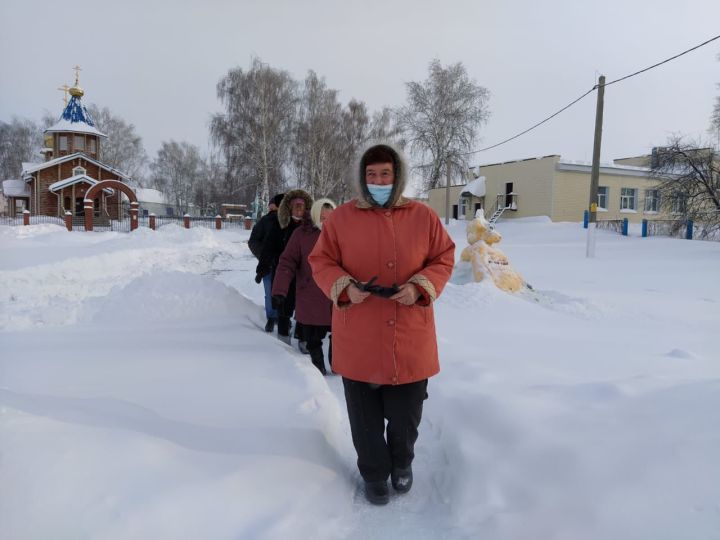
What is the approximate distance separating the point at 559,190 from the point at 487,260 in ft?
75.7

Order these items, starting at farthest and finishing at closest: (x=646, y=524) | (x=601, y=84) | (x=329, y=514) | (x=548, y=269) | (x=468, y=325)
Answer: (x=601, y=84), (x=548, y=269), (x=468, y=325), (x=329, y=514), (x=646, y=524)

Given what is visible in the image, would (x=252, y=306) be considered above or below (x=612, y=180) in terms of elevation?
below

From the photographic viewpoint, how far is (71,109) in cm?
3378

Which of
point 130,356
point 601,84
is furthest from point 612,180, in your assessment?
point 130,356

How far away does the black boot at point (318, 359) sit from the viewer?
4422 millimetres

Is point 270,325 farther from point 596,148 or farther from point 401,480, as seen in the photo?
point 596,148

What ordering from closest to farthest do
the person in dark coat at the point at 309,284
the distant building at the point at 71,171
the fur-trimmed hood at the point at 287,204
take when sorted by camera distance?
the person in dark coat at the point at 309,284 → the fur-trimmed hood at the point at 287,204 → the distant building at the point at 71,171

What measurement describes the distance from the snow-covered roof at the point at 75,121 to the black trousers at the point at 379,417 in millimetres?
37640

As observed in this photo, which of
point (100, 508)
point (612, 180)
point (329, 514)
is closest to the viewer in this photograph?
point (100, 508)

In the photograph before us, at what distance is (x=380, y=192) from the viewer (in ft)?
7.48

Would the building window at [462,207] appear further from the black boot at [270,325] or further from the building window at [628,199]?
the black boot at [270,325]

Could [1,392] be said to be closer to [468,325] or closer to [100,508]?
[100,508]

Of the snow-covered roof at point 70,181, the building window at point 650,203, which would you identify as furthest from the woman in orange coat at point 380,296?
the snow-covered roof at point 70,181

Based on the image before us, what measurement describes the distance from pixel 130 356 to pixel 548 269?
11.4m
